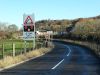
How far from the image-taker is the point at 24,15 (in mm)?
41219

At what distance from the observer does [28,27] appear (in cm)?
4362

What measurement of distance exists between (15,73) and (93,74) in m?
4.24

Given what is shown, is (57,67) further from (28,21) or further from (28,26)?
(28,26)

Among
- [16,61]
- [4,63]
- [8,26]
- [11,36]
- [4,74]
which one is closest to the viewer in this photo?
[4,74]

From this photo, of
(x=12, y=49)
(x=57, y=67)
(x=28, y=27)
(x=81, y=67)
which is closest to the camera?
(x=57, y=67)

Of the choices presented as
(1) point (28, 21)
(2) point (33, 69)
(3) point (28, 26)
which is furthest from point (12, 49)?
(2) point (33, 69)

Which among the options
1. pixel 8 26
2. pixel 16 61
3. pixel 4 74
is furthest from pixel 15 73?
pixel 8 26

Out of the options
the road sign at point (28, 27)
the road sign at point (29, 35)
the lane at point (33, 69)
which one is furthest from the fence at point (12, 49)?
the lane at point (33, 69)

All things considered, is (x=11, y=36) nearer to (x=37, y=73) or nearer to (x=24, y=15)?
(x=24, y=15)

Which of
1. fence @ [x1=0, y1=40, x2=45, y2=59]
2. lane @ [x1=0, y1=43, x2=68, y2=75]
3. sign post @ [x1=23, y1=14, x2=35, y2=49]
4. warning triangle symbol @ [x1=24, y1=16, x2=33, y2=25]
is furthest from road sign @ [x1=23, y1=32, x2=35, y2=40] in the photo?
lane @ [x1=0, y1=43, x2=68, y2=75]

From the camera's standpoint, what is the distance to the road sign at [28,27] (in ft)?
136

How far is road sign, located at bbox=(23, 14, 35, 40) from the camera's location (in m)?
41.5

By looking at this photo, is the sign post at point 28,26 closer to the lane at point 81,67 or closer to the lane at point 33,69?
the lane at point 81,67

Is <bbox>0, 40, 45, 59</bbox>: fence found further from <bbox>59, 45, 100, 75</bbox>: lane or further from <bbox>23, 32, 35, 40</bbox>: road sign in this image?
<bbox>59, 45, 100, 75</bbox>: lane
